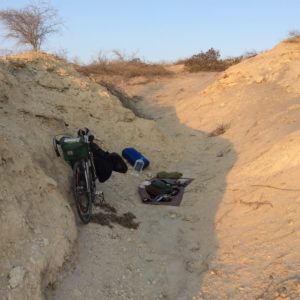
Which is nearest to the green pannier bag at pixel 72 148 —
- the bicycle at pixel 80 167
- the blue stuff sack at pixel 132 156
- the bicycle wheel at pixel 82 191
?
the bicycle at pixel 80 167

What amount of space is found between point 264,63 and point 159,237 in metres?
8.09

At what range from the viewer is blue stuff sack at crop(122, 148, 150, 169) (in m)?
7.87

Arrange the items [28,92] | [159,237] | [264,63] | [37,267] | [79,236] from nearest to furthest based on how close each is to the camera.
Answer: [37,267] → [79,236] → [159,237] → [28,92] → [264,63]

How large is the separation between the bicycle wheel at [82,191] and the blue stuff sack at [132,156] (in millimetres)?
2356

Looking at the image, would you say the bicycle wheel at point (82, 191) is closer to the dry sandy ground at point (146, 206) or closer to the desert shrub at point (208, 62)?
the dry sandy ground at point (146, 206)

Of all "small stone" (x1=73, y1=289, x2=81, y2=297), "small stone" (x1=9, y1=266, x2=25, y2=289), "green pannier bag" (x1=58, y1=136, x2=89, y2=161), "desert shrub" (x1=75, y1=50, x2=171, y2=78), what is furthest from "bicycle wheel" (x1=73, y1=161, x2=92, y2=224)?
"desert shrub" (x1=75, y1=50, x2=171, y2=78)

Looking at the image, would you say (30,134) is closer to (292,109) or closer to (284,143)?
(284,143)

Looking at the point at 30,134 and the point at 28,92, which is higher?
the point at 28,92

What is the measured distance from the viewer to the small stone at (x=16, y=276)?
11.7ft

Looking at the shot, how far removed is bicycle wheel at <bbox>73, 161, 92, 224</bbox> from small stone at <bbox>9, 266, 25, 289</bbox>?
150cm

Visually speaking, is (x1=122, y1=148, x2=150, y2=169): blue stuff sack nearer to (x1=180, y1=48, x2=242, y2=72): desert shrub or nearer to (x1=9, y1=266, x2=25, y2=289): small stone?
(x1=9, y1=266, x2=25, y2=289): small stone

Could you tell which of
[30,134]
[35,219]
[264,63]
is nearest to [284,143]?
[30,134]

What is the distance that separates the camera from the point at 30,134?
564 centimetres

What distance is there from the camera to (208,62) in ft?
58.7
